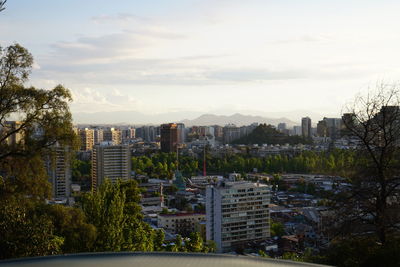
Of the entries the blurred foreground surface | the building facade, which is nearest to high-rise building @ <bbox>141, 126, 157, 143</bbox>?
the building facade

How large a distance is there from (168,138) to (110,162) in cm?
1372

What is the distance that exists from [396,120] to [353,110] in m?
0.29

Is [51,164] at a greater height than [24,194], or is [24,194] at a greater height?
[51,164]

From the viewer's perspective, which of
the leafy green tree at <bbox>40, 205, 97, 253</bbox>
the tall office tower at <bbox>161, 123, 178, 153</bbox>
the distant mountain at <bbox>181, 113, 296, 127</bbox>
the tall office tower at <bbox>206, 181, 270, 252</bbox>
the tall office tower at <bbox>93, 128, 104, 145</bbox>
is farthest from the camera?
the distant mountain at <bbox>181, 113, 296, 127</bbox>

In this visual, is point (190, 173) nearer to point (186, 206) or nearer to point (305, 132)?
point (186, 206)

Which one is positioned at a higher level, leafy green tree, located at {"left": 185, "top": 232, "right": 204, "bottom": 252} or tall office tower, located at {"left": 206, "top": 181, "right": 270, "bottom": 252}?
leafy green tree, located at {"left": 185, "top": 232, "right": 204, "bottom": 252}

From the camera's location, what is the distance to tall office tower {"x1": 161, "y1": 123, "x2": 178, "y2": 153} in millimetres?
35812

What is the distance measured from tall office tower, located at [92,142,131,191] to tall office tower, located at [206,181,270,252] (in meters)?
10.5

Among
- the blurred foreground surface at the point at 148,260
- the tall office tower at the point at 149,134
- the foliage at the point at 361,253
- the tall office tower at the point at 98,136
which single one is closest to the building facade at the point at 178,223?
the foliage at the point at 361,253

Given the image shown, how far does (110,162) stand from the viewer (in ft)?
73.3

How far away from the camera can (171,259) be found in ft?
8.27

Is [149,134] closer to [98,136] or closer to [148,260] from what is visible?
[98,136]

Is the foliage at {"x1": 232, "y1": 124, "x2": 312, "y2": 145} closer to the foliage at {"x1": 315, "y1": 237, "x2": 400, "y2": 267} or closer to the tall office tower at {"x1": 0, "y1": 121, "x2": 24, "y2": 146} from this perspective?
the foliage at {"x1": 315, "y1": 237, "x2": 400, "y2": 267}

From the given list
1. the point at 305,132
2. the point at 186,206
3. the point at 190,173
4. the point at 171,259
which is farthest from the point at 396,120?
the point at 305,132
